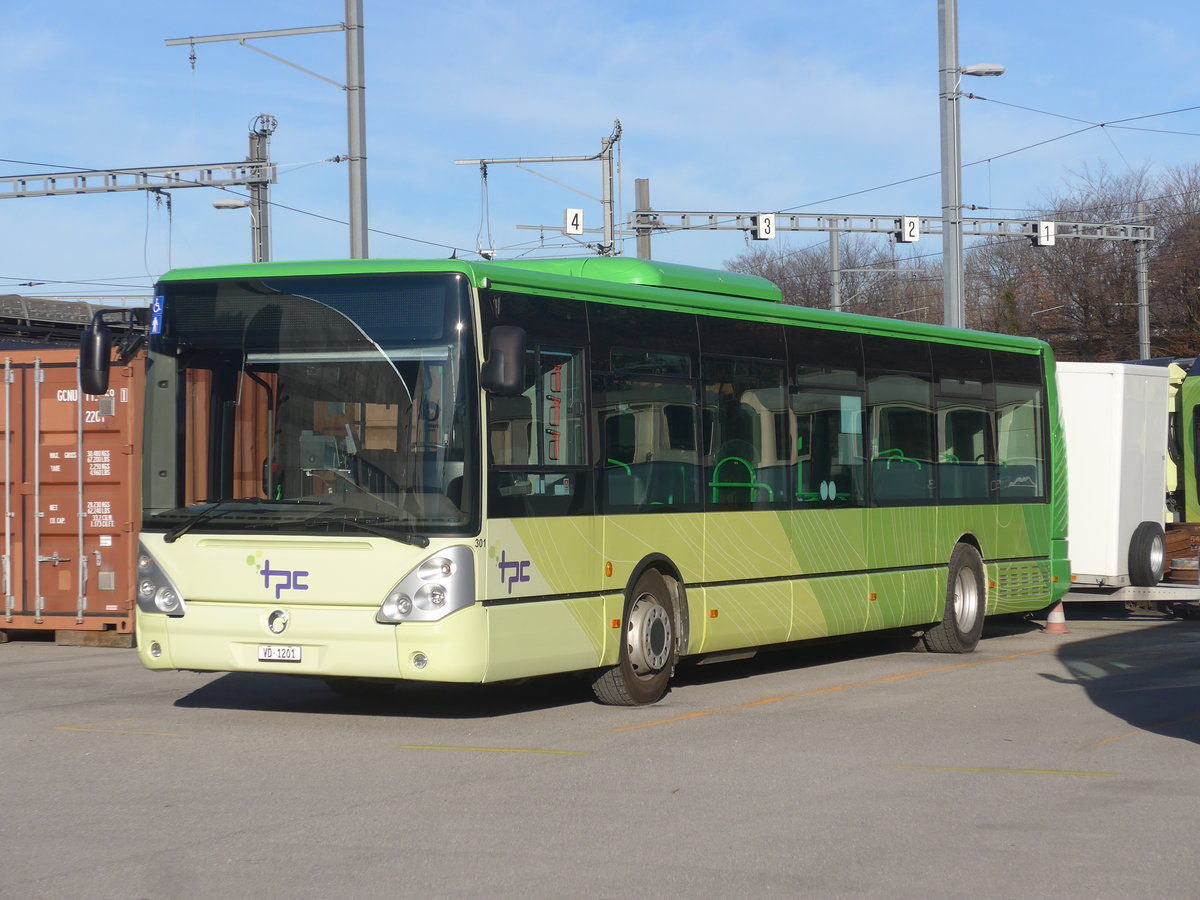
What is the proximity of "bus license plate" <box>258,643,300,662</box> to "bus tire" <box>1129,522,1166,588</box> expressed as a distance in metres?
11.4

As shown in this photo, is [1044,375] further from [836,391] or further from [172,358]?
[172,358]

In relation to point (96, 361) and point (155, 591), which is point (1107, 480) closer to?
point (155, 591)

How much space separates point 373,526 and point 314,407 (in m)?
0.86

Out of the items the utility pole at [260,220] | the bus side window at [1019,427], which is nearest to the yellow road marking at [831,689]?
the bus side window at [1019,427]

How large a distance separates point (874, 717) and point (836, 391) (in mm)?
3791

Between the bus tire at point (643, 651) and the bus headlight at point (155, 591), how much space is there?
2.92 m

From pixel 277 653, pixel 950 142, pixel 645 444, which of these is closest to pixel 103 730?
pixel 277 653

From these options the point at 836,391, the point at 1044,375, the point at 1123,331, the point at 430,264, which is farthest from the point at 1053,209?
the point at 430,264

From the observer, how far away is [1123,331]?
205 ft

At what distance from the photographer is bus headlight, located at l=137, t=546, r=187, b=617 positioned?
10602 mm

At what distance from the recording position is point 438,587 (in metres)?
10.0

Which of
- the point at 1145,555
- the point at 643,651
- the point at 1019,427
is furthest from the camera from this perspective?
the point at 1145,555

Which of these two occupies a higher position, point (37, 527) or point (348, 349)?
point (348, 349)

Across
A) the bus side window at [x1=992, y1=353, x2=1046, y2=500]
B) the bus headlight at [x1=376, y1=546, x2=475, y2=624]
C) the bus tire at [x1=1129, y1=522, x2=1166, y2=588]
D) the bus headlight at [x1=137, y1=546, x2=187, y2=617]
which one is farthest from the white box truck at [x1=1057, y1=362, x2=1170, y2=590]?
the bus headlight at [x1=137, y1=546, x2=187, y2=617]
